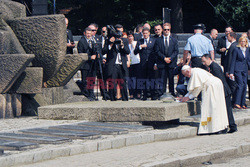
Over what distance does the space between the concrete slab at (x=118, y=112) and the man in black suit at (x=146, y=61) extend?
4.40 m

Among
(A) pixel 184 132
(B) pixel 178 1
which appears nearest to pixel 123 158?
(A) pixel 184 132

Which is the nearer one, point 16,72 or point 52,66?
point 16,72

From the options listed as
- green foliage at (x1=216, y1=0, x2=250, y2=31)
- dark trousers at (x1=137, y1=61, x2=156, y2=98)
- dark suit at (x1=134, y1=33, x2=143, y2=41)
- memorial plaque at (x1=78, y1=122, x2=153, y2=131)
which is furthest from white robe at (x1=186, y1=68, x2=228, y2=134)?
green foliage at (x1=216, y1=0, x2=250, y2=31)

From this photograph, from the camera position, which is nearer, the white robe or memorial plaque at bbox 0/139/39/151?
memorial plaque at bbox 0/139/39/151

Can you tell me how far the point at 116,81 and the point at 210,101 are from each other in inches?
183

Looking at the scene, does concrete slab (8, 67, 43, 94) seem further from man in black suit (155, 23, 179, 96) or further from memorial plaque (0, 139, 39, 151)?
man in black suit (155, 23, 179, 96)

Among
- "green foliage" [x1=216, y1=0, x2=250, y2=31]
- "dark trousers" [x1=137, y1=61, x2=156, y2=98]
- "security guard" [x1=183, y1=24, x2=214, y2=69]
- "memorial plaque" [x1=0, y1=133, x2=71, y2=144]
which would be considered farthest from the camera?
→ "green foliage" [x1=216, y1=0, x2=250, y2=31]

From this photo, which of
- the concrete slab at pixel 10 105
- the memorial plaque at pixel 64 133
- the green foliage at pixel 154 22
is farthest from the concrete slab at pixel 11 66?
the green foliage at pixel 154 22

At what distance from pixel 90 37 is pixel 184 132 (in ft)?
19.3

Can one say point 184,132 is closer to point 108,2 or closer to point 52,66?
point 52,66

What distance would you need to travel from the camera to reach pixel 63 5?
1234 inches

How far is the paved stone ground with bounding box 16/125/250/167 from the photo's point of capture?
24.0 ft

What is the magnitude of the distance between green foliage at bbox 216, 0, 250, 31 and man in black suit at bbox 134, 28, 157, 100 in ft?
38.2

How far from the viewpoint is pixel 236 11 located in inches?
1035
